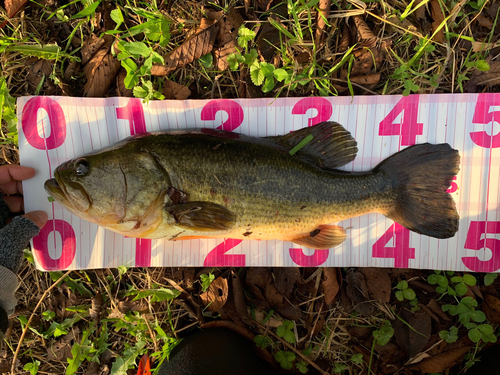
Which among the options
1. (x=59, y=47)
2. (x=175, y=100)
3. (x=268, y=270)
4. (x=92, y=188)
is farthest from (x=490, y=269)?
(x=59, y=47)

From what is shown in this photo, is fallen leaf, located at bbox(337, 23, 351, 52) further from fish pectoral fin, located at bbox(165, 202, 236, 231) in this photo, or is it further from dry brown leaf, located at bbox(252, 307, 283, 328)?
dry brown leaf, located at bbox(252, 307, 283, 328)

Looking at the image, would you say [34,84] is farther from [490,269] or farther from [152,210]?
[490,269]

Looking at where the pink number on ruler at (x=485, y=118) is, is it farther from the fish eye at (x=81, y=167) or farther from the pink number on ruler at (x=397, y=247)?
the fish eye at (x=81, y=167)

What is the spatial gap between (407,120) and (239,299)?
2308mm

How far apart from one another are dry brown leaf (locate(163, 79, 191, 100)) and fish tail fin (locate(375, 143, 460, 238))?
194 cm

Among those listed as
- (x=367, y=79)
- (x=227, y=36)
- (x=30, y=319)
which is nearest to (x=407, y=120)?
(x=367, y=79)

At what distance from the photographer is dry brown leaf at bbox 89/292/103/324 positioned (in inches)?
119

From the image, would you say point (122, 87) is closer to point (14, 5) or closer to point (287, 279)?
point (14, 5)

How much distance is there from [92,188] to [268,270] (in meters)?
1.74

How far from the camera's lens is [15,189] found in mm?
3029

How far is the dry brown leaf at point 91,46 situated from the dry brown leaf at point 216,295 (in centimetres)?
248

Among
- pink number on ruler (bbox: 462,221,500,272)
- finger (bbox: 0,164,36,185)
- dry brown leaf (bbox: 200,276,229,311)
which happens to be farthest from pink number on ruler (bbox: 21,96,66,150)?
pink number on ruler (bbox: 462,221,500,272)

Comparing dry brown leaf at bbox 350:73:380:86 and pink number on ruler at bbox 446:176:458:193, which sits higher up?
dry brown leaf at bbox 350:73:380:86

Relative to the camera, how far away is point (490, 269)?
287cm
